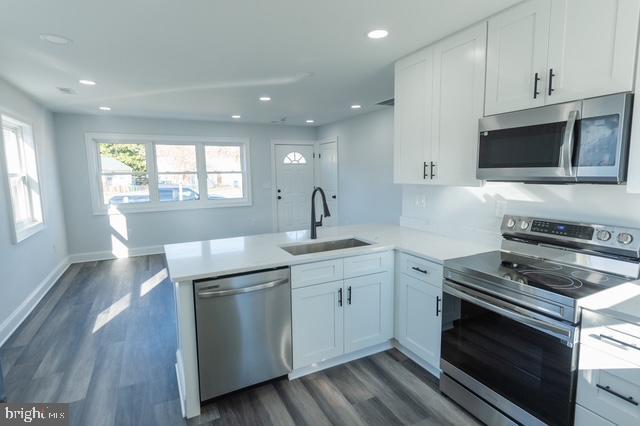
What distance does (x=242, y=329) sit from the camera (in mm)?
2070

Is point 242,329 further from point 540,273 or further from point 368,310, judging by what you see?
point 540,273

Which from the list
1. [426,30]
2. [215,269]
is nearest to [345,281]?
[215,269]

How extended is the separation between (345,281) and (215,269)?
92 centimetres

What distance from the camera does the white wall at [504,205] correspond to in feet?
5.87

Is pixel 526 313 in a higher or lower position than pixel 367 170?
lower

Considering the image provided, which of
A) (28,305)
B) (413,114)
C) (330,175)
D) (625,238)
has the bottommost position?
(28,305)

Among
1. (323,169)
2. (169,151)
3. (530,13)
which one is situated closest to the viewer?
(530,13)

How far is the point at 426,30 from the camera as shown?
2.29m

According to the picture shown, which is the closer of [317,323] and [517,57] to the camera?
[517,57]

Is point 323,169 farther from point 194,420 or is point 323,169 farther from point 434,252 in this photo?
point 194,420

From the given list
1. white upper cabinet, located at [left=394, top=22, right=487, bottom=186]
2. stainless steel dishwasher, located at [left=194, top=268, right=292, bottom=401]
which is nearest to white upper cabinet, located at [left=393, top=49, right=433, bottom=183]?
white upper cabinet, located at [left=394, top=22, right=487, bottom=186]

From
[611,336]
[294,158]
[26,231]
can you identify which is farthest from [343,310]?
[294,158]

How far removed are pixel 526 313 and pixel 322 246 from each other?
1.54m

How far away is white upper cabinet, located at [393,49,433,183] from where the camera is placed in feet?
8.48
